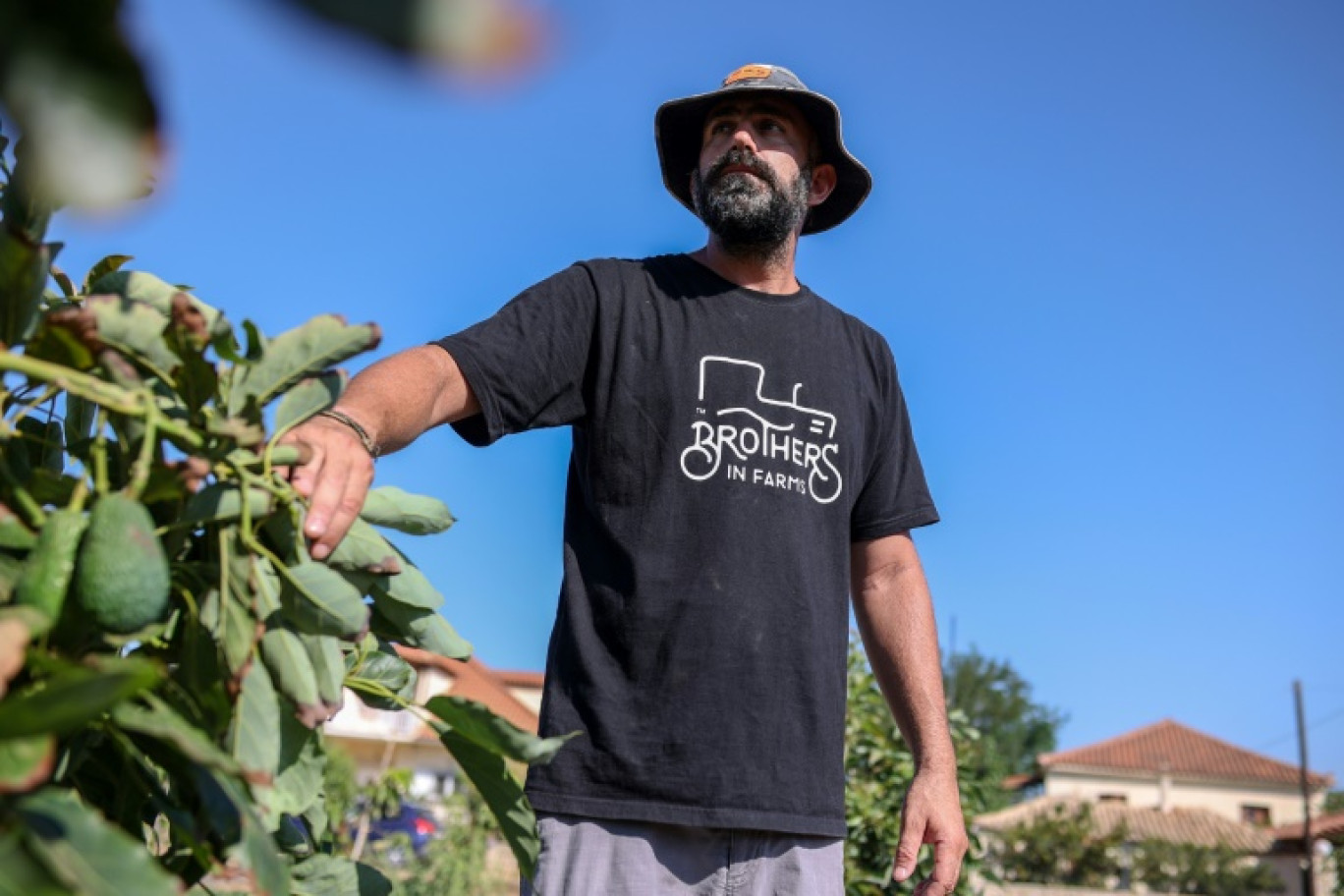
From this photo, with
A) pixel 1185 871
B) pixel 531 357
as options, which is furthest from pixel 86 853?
pixel 1185 871

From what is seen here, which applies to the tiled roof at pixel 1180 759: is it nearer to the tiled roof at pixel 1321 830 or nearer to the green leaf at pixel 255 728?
the tiled roof at pixel 1321 830

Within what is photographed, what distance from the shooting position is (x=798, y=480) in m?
2.63

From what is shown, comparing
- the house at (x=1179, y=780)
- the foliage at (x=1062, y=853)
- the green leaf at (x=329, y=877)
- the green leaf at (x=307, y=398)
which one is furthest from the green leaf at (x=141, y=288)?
the house at (x=1179, y=780)

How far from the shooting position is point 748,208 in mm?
2885

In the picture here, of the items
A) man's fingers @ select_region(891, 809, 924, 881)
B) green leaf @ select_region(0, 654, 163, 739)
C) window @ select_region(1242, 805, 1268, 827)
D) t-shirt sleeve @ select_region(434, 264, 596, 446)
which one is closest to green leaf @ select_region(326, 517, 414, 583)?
green leaf @ select_region(0, 654, 163, 739)

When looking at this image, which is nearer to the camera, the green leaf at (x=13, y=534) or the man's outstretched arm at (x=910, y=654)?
the green leaf at (x=13, y=534)

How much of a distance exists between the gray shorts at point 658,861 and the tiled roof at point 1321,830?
1629 inches

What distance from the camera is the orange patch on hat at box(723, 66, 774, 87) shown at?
3047mm

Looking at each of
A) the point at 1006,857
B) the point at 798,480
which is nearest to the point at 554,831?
the point at 798,480

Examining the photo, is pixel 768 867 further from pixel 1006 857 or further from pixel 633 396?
pixel 1006 857

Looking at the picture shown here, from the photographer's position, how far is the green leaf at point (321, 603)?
3.60ft

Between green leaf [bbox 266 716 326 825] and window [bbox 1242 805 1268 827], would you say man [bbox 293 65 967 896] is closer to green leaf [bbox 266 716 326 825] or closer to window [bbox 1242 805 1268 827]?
green leaf [bbox 266 716 326 825]

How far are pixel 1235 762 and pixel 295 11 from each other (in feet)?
197

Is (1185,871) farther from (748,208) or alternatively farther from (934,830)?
(748,208)
